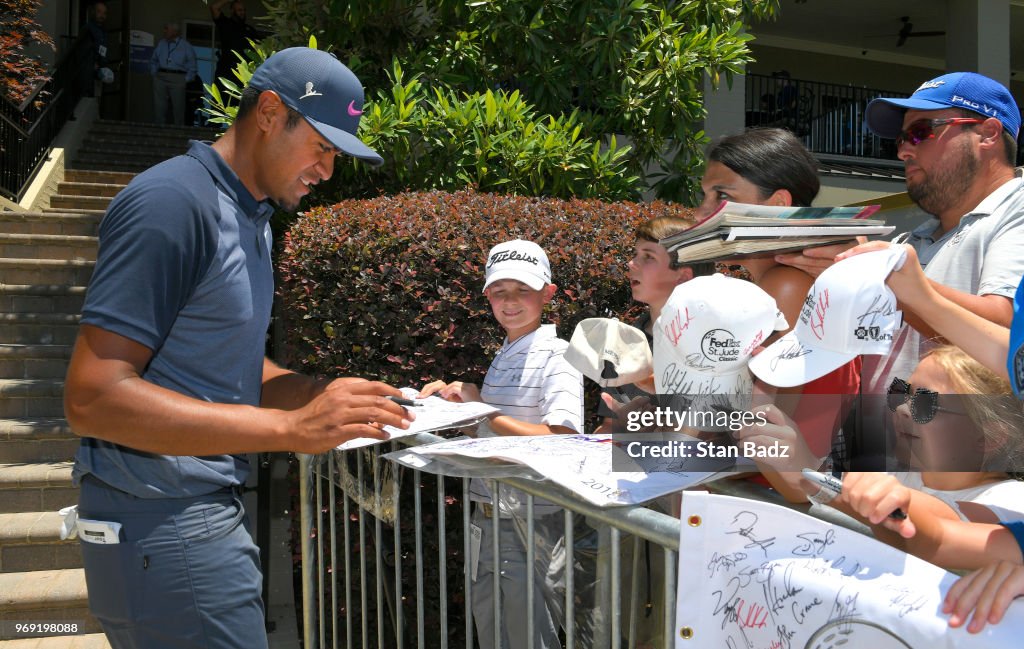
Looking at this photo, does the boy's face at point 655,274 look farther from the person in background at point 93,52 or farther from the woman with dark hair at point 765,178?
the person in background at point 93,52

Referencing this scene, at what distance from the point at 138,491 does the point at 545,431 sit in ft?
4.60

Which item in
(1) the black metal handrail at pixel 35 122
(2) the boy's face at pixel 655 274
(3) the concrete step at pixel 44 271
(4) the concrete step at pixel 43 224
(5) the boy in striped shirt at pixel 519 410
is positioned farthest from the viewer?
(1) the black metal handrail at pixel 35 122

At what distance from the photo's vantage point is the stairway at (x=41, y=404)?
16.8 ft

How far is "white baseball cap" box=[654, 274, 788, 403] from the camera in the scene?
1.71 m

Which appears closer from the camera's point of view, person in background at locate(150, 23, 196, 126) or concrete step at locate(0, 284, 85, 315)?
concrete step at locate(0, 284, 85, 315)

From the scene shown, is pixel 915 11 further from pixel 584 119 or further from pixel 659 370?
pixel 659 370

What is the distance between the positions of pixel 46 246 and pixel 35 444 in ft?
10.9

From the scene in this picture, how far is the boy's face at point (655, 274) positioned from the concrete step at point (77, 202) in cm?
954

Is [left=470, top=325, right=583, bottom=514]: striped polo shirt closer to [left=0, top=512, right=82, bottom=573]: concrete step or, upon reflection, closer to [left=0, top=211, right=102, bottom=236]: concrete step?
[left=0, top=512, right=82, bottom=573]: concrete step

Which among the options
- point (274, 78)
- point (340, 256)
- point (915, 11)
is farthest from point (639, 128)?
point (915, 11)

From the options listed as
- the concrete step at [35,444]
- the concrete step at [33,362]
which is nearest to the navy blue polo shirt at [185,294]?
the concrete step at [35,444]

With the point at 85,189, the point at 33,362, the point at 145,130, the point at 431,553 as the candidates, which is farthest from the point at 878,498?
the point at 145,130

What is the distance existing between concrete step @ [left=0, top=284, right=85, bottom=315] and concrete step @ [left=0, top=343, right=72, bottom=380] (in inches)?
30.6

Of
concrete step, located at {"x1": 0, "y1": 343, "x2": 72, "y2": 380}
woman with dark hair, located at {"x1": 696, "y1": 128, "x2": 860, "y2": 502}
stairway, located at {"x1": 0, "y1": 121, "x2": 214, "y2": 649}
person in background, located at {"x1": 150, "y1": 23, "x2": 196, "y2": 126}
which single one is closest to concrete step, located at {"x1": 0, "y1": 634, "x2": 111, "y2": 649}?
stairway, located at {"x1": 0, "y1": 121, "x2": 214, "y2": 649}
